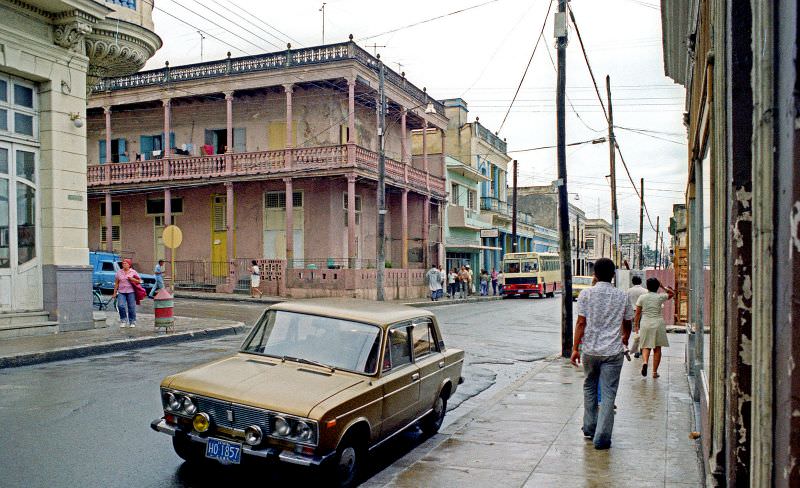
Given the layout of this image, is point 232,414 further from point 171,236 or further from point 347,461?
point 171,236

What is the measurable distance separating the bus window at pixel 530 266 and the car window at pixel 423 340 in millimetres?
32743

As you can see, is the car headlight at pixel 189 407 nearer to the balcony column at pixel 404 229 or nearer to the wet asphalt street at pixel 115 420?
the wet asphalt street at pixel 115 420

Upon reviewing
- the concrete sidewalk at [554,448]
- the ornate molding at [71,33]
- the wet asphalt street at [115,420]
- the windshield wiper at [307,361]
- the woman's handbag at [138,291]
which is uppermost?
the ornate molding at [71,33]

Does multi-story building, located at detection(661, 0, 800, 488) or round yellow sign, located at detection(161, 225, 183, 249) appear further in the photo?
round yellow sign, located at detection(161, 225, 183, 249)

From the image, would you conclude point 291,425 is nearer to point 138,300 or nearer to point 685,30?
point 685,30

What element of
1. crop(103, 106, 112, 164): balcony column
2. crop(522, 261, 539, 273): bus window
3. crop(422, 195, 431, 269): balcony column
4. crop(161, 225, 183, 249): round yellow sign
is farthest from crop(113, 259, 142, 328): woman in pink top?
crop(522, 261, 539, 273): bus window

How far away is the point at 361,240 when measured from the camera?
3195cm

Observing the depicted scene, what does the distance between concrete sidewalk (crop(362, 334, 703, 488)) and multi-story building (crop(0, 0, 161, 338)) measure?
10016mm

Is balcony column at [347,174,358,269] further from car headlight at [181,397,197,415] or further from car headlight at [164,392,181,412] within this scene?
car headlight at [181,397,197,415]

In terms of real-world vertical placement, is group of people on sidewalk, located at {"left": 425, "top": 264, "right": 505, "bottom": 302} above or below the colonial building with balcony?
below

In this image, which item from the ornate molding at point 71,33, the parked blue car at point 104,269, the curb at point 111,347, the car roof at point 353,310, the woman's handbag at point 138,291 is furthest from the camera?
the parked blue car at point 104,269

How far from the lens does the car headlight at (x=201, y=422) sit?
5.33m

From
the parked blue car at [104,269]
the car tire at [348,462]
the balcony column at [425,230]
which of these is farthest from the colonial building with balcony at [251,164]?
the car tire at [348,462]

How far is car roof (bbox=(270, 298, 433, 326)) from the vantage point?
6422 millimetres
